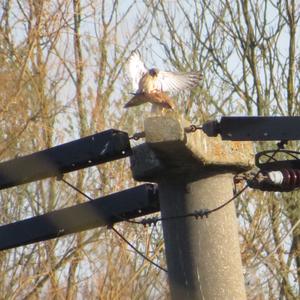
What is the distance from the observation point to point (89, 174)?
37.9 ft

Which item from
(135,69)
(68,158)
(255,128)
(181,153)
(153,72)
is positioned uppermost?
(135,69)

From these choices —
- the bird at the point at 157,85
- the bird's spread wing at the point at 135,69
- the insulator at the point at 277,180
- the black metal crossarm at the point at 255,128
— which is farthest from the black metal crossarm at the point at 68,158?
the bird's spread wing at the point at 135,69

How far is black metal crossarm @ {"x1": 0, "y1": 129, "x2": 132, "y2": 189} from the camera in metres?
4.93

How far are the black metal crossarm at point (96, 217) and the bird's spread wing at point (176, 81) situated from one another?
3.02 ft

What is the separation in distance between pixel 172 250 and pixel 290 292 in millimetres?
10039

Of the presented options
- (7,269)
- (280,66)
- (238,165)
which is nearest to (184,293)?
(238,165)

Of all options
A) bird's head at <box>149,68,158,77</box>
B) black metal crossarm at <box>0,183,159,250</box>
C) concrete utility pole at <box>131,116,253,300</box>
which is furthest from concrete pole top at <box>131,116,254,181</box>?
bird's head at <box>149,68,158,77</box>

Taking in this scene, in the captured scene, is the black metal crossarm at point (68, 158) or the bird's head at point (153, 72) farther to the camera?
the bird's head at point (153, 72)

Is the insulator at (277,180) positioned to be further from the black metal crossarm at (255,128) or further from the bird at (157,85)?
the bird at (157,85)

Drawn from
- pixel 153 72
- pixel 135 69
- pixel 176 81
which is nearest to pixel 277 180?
pixel 153 72

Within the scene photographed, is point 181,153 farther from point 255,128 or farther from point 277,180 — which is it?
point 277,180

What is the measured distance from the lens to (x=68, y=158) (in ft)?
16.7

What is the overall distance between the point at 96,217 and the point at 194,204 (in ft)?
2.96

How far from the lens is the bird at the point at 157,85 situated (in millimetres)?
5676
